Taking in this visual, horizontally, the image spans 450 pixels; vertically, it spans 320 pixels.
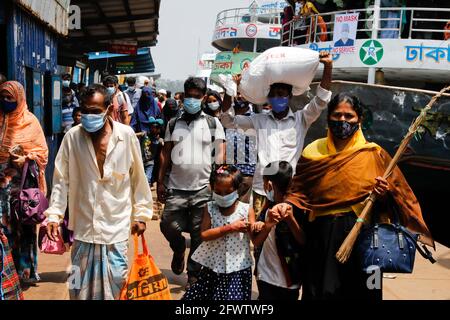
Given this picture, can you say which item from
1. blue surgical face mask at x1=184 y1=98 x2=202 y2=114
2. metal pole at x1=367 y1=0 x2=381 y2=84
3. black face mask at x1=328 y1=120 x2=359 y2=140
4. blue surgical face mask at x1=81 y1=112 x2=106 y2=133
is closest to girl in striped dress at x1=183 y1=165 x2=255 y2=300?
black face mask at x1=328 y1=120 x2=359 y2=140

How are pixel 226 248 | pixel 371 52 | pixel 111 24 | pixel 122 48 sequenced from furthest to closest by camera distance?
pixel 122 48 → pixel 111 24 → pixel 371 52 → pixel 226 248

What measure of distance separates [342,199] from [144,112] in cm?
623

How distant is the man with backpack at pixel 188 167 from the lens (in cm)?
521

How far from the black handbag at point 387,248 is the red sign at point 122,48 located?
16.3 m

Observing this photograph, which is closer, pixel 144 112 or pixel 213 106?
pixel 213 106

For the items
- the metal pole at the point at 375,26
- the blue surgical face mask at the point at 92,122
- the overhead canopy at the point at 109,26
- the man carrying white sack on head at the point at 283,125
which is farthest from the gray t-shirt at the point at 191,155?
the overhead canopy at the point at 109,26

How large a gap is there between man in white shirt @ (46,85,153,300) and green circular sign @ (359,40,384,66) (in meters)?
10.6

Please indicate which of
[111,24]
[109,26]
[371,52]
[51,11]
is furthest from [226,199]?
[109,26]

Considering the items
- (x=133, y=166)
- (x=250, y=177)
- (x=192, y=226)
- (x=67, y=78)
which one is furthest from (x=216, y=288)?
(x=67, y=78)

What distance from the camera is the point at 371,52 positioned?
13.6 meters

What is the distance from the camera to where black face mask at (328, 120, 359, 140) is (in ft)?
12.0

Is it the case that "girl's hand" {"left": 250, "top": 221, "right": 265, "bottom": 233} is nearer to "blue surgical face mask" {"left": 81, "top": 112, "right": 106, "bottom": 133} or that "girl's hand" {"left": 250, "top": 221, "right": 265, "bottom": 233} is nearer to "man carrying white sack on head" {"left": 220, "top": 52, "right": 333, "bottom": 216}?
"man carrying white sack on head" {"left": 220, "top": 52, "right": 333, "bottom": 216}

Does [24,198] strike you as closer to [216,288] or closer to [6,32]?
[216,288]

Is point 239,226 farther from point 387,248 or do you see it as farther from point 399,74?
point 399,74
